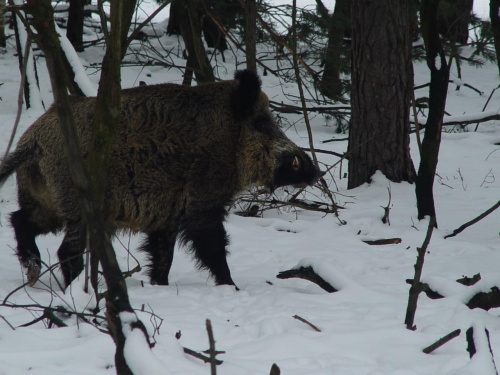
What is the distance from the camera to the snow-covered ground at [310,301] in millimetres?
2584

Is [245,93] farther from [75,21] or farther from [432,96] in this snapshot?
[75,21]

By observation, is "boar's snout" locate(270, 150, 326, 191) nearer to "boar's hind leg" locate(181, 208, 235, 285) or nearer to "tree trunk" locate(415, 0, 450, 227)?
"boar's hind leg" locate(181, 208, 235, 285)

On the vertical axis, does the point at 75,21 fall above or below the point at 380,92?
above

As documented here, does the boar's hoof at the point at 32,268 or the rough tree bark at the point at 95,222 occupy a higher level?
the rough tree bark at the point at 95,222

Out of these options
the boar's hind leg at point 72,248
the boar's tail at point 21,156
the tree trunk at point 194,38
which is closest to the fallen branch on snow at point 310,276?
the boar's hind leg at point 72,248

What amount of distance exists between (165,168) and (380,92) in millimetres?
3617

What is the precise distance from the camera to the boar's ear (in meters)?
4.69

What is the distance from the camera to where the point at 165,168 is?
4.51m

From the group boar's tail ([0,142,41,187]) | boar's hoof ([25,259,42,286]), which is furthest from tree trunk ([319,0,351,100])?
boar's hoof ([25,259,42,286])

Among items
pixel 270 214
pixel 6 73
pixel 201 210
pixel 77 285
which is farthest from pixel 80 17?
pixel 77 285

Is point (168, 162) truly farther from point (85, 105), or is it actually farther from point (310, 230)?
point (310, 230)

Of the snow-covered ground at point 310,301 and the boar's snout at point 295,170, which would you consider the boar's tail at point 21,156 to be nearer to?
the snow-covered ground at point 310,301

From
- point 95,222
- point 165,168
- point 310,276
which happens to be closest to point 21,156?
point 165,168

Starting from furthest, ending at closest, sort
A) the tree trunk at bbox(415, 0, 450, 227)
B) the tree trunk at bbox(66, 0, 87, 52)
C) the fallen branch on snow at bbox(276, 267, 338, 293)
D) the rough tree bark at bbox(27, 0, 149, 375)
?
the tree trunk at bbox(66, 0, 87, 52) < the tree trunk at bbox(415, 0, 450, 227) < the fallen branch on snow at bbox(276, 267, 338, 293) < the rough tree bark at bbox(27, 0, 149, 375)
